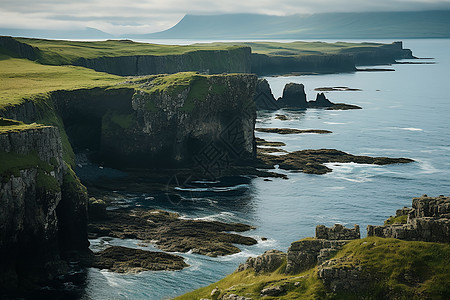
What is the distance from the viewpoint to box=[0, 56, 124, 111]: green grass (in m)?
123

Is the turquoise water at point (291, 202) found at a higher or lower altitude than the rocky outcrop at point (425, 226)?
lower

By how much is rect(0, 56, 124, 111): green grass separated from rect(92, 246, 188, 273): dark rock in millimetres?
39011

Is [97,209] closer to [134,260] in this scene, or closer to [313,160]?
[134,260]

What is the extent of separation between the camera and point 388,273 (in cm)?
5006

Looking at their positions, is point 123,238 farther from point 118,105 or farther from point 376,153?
point 376,153

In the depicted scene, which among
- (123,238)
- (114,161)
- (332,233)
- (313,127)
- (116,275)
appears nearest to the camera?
(332,233)

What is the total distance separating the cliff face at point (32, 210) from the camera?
238ft

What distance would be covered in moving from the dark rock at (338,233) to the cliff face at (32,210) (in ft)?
114

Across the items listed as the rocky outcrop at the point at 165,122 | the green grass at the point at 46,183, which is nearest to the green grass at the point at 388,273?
the green grass at the point at 46,183

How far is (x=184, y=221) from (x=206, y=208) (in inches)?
385

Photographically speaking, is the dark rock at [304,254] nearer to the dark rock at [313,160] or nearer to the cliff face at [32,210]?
the cliff face at [32,210]

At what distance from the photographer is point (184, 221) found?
97500mm

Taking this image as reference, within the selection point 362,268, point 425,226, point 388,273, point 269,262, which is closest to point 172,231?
point 269,262

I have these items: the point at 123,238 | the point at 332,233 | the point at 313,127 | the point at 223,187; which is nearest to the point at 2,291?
the point at 123,238
